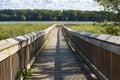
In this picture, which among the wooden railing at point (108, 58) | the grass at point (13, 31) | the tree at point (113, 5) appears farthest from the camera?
the grass at point (13, 31)

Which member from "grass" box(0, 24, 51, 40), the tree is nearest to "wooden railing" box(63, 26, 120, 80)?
the tree

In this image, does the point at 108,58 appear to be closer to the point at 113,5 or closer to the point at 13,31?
the point at 113,5

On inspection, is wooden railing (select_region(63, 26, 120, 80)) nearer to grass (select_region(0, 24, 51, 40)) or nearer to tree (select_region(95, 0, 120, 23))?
tree (select_region(95, 0, 120, 23))

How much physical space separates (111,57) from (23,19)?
186 metres

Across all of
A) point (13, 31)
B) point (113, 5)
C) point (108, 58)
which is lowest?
point (13, 31)

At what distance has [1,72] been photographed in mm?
7785

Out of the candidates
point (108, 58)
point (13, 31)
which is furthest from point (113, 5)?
point (13, 31)

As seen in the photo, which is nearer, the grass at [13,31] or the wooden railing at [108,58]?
the wooden railing at [108,58]

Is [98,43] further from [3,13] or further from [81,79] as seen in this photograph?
[3,13]

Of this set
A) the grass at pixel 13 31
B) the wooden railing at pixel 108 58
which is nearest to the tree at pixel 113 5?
the wooden railing at pixel 108 58

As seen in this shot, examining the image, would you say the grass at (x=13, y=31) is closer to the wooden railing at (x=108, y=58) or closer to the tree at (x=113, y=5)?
the tree at (x=113, y=5)

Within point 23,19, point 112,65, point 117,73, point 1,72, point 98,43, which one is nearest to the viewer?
point 1,72

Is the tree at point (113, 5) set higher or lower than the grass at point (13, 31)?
higher

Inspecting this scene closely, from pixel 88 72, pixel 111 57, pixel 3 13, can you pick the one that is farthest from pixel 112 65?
pixel 3 13
